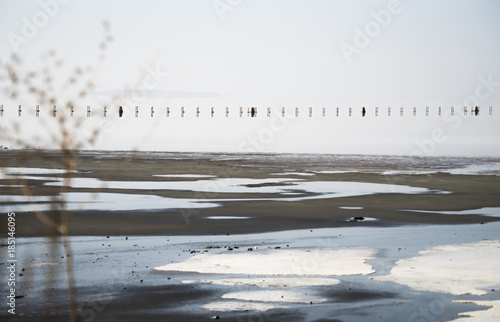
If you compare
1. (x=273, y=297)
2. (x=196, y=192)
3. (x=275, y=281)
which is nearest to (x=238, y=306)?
(x=273, y=297)

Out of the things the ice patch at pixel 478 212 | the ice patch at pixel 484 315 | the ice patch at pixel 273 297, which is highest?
the ice patch at pixel 273 297

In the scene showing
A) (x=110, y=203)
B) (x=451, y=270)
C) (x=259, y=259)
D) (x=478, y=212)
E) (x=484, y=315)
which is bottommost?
(x=478, y=212)

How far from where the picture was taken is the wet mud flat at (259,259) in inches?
450

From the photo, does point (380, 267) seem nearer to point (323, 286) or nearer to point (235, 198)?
point (323, 286)

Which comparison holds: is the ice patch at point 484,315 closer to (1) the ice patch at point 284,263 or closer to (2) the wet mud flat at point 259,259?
(2) the wet mud flat at point 259,259

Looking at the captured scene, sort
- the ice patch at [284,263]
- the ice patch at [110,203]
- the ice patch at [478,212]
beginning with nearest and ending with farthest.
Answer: the ice patch at [284,263] < the ice patch at [478,212] < the ice patch at [110,203]

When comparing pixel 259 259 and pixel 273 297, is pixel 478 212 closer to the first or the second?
pixel 259 259

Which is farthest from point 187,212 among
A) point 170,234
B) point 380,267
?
point 380,267

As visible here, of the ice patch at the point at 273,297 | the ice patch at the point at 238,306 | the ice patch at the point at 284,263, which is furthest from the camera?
the ice patch at the point at 284,263

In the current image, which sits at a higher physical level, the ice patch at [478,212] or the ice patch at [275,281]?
the ice patch at [275,281]

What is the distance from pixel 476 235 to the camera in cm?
2119

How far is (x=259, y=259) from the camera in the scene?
16250 mm

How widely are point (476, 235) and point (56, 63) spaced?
1859 centimetres

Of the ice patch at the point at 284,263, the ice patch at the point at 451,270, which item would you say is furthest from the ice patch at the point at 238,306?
the ice patch at the point at 451,270
